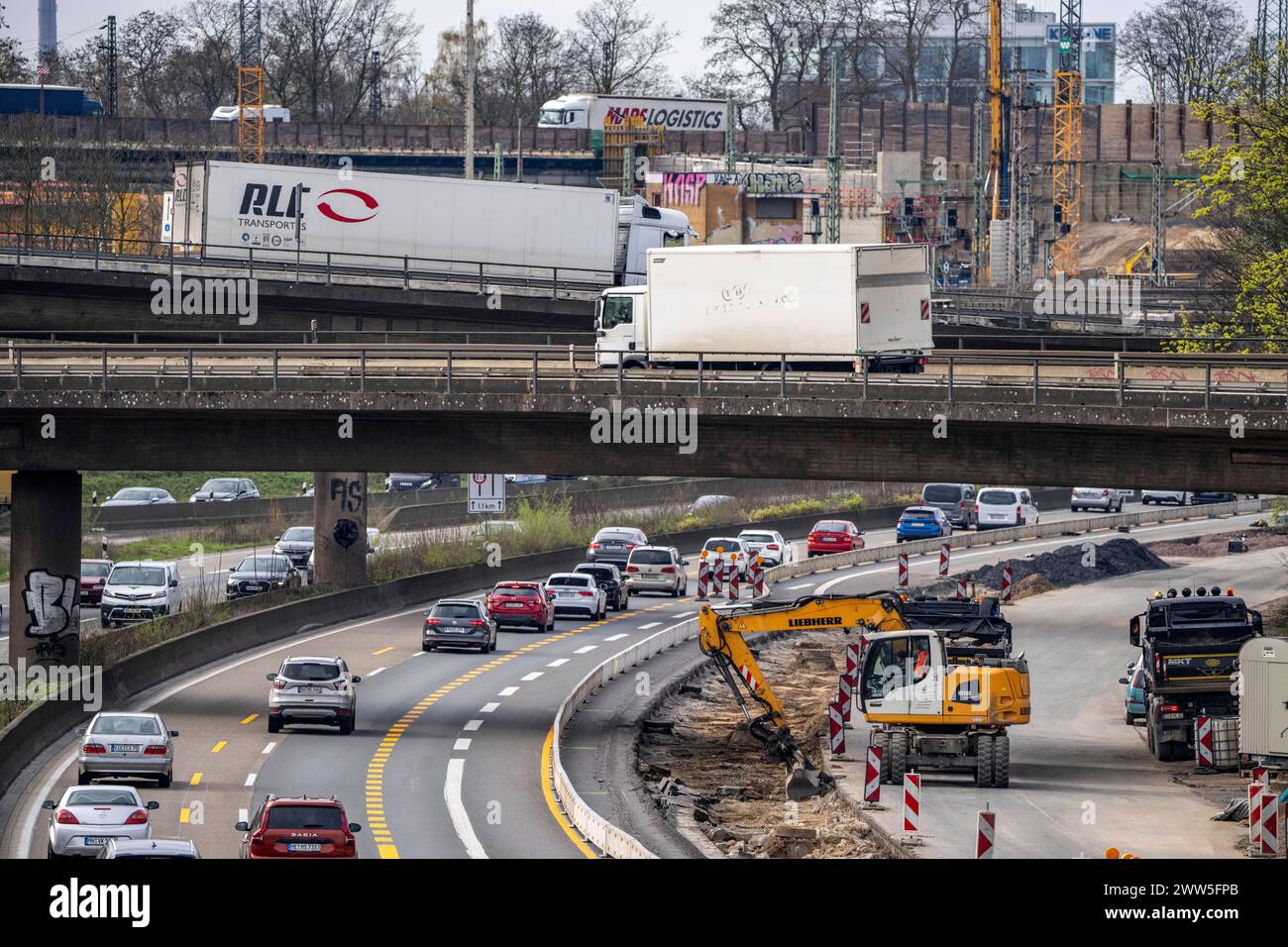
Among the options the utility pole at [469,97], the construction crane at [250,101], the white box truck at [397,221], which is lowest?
the white box truck at [397,221]

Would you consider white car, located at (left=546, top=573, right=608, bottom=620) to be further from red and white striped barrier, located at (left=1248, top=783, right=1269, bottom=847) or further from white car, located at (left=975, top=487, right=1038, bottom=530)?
red and white striped barrier, located at (left=1248, top=783, right=1269, bottom=847)

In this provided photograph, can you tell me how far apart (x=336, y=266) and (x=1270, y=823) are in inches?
1458

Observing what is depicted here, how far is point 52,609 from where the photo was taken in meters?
35.6

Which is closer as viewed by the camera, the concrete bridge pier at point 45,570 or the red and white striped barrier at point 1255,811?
the red and white striped barrier at point 1255,811

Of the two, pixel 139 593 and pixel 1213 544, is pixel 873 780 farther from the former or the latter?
pixel 1213 544

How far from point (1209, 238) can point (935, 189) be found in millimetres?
18823

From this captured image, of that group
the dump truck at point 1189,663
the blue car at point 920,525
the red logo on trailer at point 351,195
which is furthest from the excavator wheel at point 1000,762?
the blue car at point 920,525

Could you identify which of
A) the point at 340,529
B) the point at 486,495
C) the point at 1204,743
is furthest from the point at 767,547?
the point at 1204,743

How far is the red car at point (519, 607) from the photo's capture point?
48.6 m

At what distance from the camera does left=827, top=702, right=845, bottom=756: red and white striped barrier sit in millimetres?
31438

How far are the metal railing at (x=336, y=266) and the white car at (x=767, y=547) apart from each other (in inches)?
408

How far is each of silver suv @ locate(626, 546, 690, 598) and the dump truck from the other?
25018 millimetres

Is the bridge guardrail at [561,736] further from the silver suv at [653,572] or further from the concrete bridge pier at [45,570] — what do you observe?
the concrete bridge pier at [45,570]
